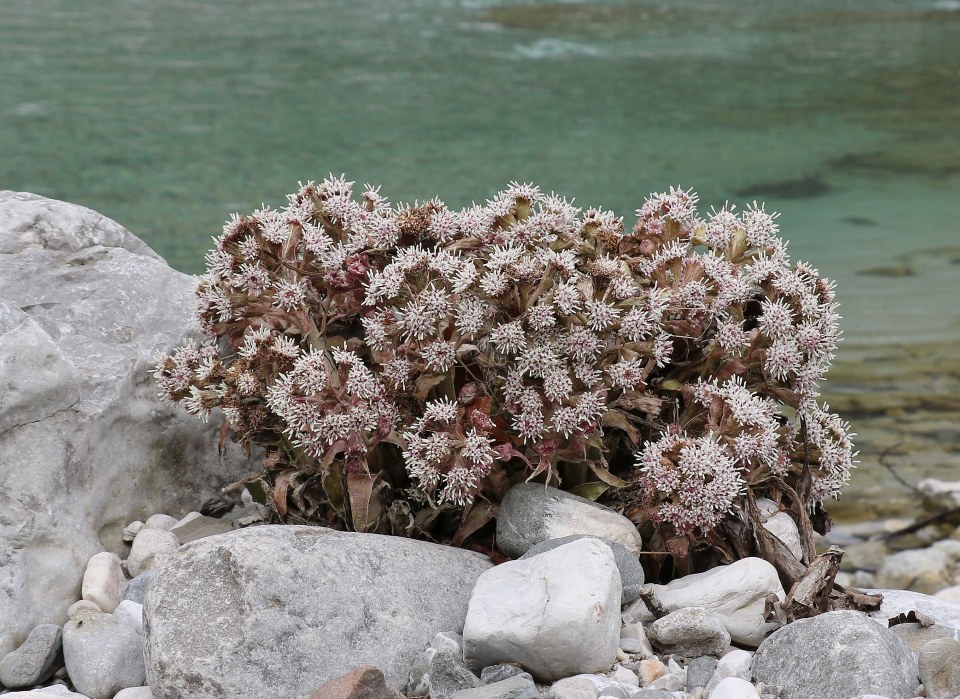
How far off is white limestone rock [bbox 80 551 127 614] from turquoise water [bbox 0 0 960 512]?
721cm

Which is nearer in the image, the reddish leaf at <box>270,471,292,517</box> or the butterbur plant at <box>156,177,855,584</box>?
the butterbur plant at <box>156,177,855,584</box>

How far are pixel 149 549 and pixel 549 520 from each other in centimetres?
166

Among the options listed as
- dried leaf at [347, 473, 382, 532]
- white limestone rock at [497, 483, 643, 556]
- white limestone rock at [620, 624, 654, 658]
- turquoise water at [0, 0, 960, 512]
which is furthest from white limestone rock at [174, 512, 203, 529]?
turquoise water at [0, 0, 960, 512]

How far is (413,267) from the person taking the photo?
4.07 m

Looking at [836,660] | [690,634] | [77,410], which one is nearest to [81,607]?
[77,410]

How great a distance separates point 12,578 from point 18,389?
2.34 ft

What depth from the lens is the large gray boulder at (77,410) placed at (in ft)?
13.5

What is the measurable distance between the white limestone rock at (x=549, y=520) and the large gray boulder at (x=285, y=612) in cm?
37

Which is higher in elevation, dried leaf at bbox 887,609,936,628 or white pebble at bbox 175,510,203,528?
dried leaf at bbox 887,609,936,628

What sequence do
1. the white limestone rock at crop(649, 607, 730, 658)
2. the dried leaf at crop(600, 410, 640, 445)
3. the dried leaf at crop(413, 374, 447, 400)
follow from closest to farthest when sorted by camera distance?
the white limestone rock at crop(649, 607, 730, 658), the dried leaf at crop(413, 374, 447, 400), the dried leaf at crop(600, 410, 640, 445)

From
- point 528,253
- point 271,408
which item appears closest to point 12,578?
point 271,408

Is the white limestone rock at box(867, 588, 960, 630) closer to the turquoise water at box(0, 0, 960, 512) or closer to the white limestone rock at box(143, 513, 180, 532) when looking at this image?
the white limestone rock at box(143, 513, 180, 532)

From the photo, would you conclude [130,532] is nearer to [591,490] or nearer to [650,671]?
[591,490]

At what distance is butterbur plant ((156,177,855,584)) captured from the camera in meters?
3.99
